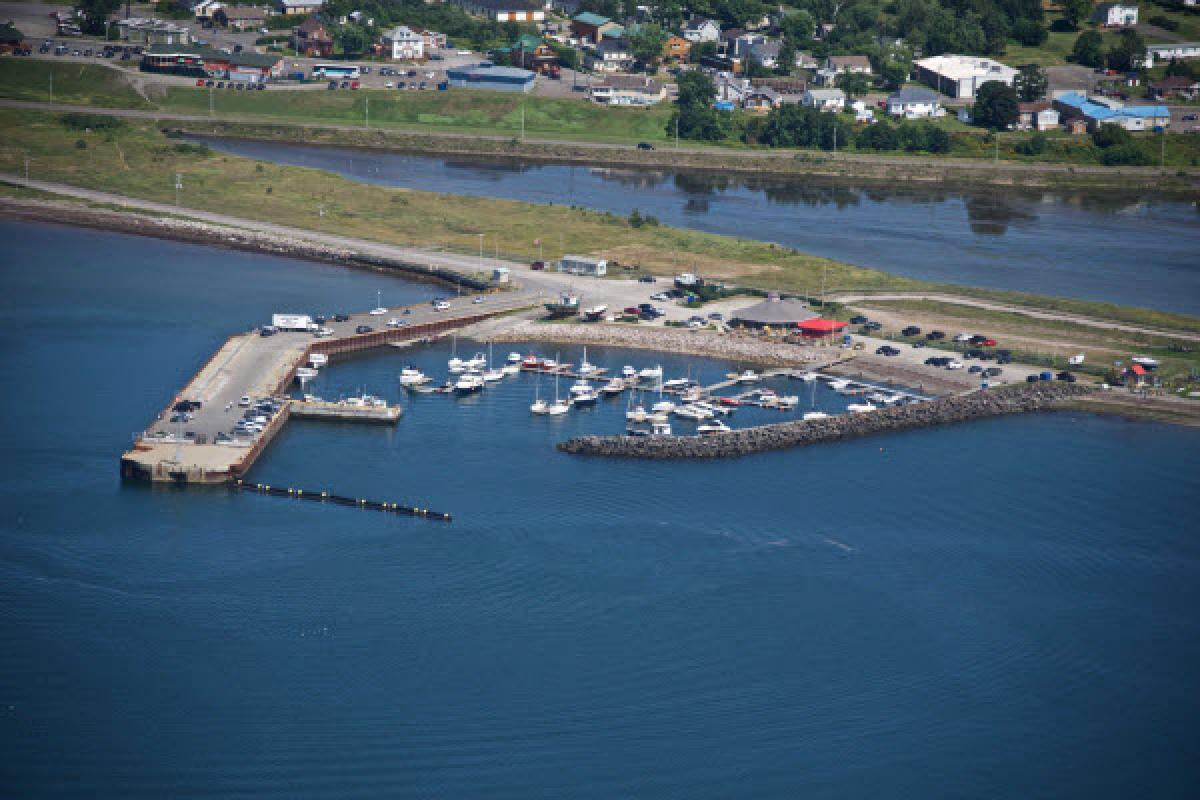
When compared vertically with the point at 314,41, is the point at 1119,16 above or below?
above

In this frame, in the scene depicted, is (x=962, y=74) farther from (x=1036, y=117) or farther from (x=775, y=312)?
(x=775, y=312)

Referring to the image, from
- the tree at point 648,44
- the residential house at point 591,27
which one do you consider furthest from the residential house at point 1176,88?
the residential house at point 591,27

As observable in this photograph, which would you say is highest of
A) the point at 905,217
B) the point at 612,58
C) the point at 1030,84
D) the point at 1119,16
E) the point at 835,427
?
the point at 1119,16

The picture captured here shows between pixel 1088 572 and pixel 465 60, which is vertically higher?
pixel 465 60

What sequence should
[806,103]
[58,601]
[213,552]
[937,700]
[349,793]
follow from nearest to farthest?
[349,793] → [937,700] → [58,601] → [213,552] → [806,103]

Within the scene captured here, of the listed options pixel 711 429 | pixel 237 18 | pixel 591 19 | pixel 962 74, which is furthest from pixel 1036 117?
pixel 711 429

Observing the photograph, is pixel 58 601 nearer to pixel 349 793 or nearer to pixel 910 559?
pixel 349 793

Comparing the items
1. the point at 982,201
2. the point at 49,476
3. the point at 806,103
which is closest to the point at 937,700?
the point at 49,476
